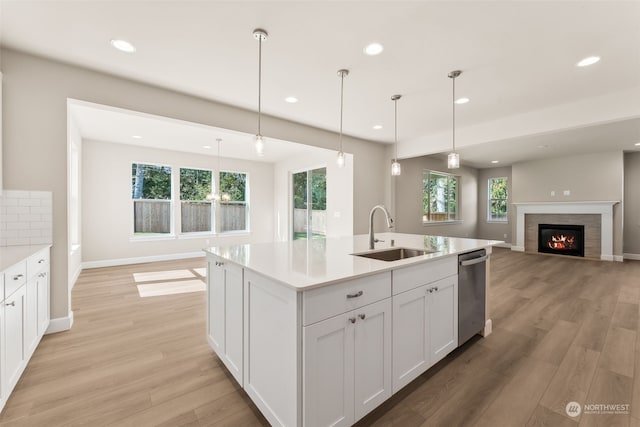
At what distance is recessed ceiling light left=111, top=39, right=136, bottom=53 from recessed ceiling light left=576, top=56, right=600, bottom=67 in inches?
165

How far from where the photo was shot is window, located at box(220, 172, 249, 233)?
24.4 feet

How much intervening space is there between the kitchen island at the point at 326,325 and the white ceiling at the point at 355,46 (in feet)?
5.88

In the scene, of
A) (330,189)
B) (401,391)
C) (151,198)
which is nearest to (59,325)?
(401,391)

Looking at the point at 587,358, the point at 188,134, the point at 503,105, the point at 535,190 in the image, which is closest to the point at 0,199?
the point at 188,134

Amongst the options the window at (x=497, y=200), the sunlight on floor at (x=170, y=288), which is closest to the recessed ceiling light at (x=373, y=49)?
the sunlight on floor at (x=170, y=288)

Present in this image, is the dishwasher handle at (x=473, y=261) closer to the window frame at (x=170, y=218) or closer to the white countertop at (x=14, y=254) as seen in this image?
the white countertop at (x=14, y=254)

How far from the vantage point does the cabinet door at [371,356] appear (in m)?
1.44

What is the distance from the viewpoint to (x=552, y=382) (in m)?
1.91

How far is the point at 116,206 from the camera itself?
582 cm

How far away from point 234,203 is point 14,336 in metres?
6.05

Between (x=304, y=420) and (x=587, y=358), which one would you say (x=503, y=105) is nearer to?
(x=587, y=358)

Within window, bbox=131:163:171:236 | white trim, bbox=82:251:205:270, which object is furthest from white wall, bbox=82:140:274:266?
window, bbox=131:163:171:236

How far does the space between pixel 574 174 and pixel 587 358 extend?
659cm

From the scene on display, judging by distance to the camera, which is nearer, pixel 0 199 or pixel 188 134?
pixel 0 199
